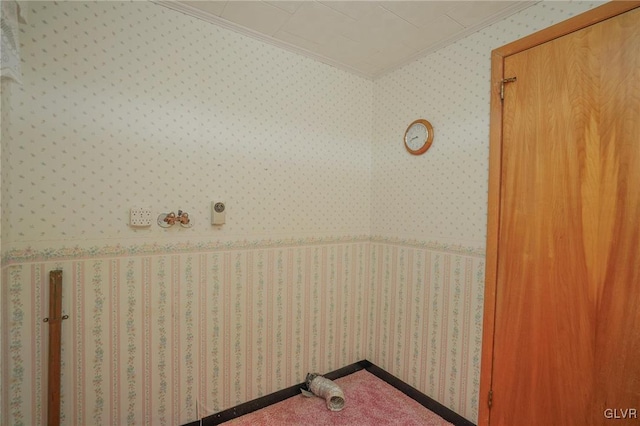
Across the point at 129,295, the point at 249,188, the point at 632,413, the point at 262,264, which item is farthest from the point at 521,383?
the point at 129,295

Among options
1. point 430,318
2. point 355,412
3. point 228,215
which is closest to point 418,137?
point 430,318

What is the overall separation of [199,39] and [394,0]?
110cm

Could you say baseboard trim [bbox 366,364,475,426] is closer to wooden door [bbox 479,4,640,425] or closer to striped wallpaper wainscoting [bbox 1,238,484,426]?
striped wallpaper wainscoting [bbox 1,238,484,426]

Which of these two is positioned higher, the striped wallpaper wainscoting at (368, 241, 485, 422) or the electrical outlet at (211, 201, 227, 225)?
the electrical outlet at (211, 201, 227, 225)

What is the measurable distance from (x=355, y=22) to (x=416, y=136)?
2.74 ft

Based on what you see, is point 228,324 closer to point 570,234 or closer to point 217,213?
point 217,213

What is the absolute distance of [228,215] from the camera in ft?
5.92

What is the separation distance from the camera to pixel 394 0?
5.03 ft

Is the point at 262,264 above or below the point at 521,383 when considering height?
above

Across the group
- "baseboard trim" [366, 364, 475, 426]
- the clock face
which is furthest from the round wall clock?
"baseboard trim" [366, 364, 475, 426]

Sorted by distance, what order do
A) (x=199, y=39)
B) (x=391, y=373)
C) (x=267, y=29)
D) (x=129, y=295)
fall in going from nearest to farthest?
(x=129, y=295) → (x=199, y=39) → (x=267, y=29) → (x=391, y=373)

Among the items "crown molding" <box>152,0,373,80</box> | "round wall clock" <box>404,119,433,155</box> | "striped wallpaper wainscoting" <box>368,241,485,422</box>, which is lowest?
"striped wallpaper wainscoting" <box>368,241,485,422</box>

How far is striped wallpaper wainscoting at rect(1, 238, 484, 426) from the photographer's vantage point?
1.37 m

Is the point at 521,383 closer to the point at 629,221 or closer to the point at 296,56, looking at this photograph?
the point at 629,221
